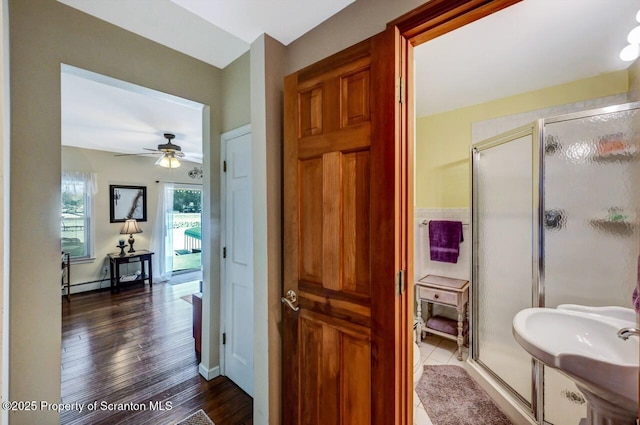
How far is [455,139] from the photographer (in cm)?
272

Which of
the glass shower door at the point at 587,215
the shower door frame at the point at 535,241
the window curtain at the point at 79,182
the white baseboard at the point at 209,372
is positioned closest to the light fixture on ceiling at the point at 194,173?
the window curtain at the point at 79,182

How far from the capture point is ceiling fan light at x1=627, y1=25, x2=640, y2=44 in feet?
4.64

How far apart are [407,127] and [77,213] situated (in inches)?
217

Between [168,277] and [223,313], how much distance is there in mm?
3903

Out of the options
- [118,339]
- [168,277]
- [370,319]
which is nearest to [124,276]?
[168,277]

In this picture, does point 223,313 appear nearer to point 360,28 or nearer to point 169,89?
point 169,89

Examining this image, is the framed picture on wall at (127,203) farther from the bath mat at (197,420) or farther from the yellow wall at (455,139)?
the yellow wall at (455,139)

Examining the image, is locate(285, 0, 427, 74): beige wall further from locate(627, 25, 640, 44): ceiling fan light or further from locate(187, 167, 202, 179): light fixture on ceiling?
locate(187, 167, 202, 179): light fixture on ceiling

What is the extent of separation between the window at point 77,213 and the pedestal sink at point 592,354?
583 centimetres

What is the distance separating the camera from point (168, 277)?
5367 millimetres

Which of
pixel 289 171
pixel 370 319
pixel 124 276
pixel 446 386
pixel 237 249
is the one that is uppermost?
pixel 289 171

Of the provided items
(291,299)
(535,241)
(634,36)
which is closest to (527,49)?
(634,36)

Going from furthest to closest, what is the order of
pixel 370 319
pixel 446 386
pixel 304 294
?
pixel 446 386 → pixel 304 294 → pixel 370 319

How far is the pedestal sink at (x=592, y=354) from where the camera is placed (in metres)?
0.97
